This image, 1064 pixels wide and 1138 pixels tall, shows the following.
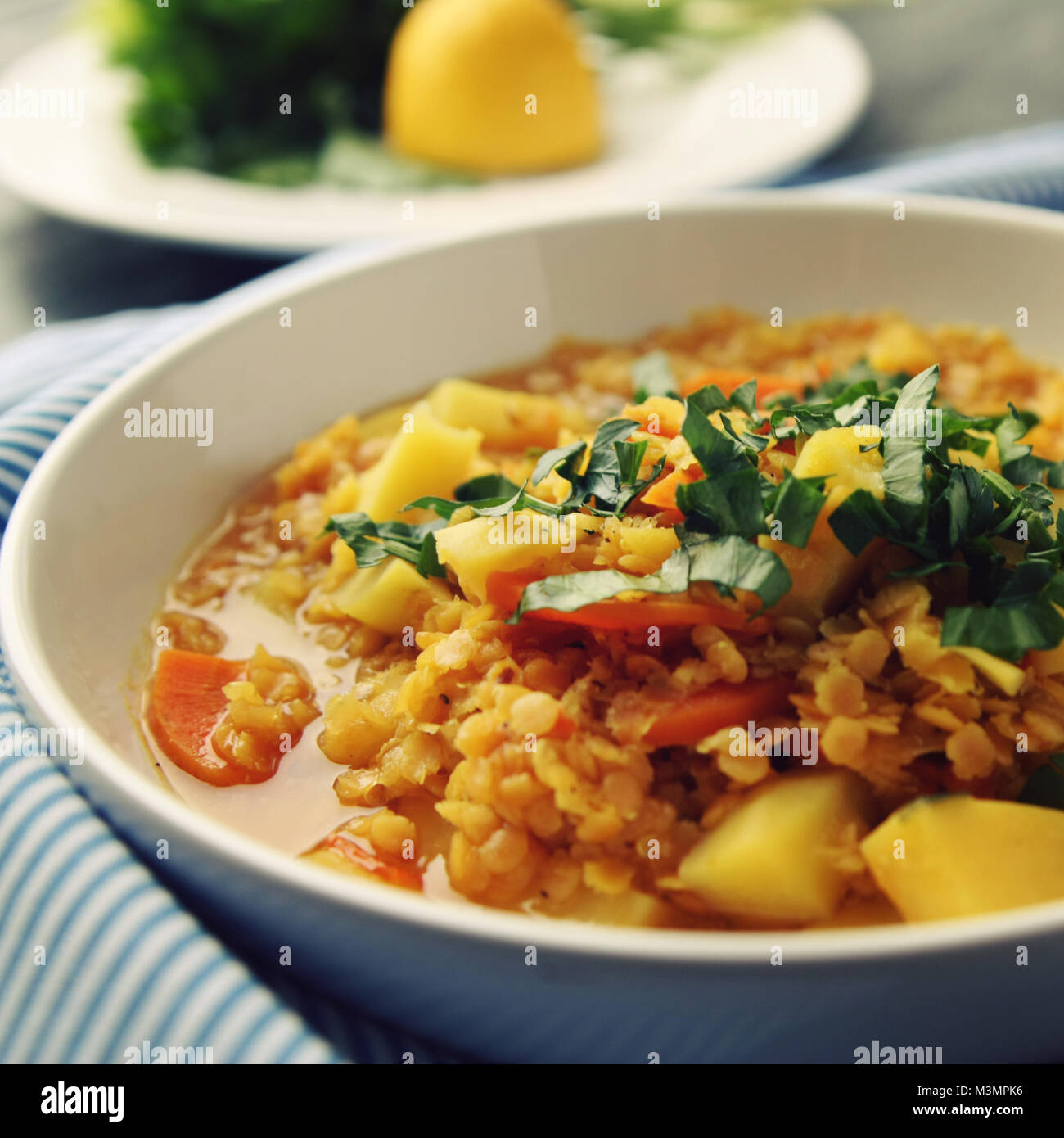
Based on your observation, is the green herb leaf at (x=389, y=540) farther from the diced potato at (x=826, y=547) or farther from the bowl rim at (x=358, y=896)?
the diced potato at (x=826, y=547)

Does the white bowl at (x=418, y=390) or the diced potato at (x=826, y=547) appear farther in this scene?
the diced potato at (x=826, y=547)

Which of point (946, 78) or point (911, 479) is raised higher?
point (911, 479)

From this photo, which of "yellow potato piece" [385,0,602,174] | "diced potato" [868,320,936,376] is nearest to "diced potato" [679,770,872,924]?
"diced potato" [868,320,936,376]

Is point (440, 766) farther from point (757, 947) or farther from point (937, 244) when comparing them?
point (937, 244)

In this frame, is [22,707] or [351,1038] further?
[22,707]

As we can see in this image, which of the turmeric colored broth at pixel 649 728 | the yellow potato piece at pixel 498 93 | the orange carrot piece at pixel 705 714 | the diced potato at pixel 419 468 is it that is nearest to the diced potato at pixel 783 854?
the turmeric colored broth at pixel 649 728

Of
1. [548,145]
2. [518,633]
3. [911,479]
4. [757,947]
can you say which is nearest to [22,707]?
[518,633]
